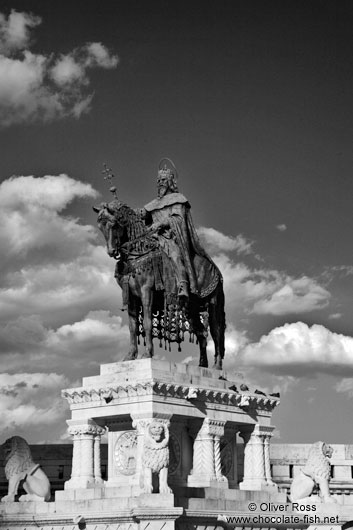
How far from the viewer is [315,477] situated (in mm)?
32938

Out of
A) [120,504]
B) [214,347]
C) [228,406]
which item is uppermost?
[214,347]

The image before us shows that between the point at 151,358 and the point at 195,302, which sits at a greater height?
the point at 195,302

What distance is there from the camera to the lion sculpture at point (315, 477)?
3275 cm

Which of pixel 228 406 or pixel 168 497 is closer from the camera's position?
pixel 168 497

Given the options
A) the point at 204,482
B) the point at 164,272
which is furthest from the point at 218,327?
the point at 204,482

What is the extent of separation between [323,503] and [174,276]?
8.71m

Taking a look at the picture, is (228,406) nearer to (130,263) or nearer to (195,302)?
(195,302)

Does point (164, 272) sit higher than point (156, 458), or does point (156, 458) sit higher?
point (164, 272)

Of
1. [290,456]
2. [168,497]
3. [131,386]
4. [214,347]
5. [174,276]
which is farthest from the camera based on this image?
[290,456]

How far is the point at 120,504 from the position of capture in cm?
2816

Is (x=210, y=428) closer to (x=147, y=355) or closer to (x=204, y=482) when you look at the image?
(x=204, y=482)

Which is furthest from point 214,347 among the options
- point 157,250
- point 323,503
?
point 323,503

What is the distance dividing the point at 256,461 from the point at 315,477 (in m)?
2.04

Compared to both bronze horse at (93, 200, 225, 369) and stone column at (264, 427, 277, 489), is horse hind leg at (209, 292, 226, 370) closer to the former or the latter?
bronze horse at (93, 200, 225, 369)
